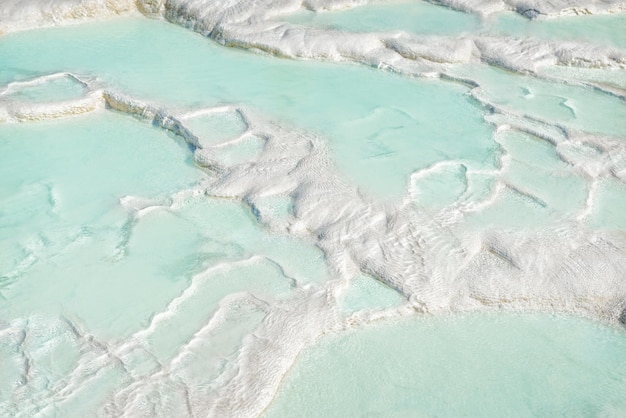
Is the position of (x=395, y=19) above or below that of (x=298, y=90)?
above

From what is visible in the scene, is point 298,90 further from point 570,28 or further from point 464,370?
point 464,370

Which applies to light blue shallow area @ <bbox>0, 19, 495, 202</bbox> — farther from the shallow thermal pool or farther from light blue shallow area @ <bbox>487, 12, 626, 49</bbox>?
light blue shallow area @ <bbox>487, 12, 626, 49</bbox>

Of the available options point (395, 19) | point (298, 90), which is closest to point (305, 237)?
point (298, 90)

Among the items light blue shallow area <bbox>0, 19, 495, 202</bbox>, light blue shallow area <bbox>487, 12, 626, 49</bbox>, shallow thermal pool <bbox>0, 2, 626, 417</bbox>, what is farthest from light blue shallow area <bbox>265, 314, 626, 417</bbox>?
light blue shallow area <bbox>487, 12, 626, 49</bbox>

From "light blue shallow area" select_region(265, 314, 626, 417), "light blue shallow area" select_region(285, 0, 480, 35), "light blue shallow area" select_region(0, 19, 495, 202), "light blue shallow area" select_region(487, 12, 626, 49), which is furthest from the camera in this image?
"light blue shallow area" select_region(285, 0, 480, 35)

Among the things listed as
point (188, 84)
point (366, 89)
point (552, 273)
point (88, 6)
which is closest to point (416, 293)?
point (552, 273)

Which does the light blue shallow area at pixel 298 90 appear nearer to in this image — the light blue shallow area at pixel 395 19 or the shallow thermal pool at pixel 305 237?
the shallow thermal pool at pixel 305 237

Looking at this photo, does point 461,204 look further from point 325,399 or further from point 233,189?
point 325,399
